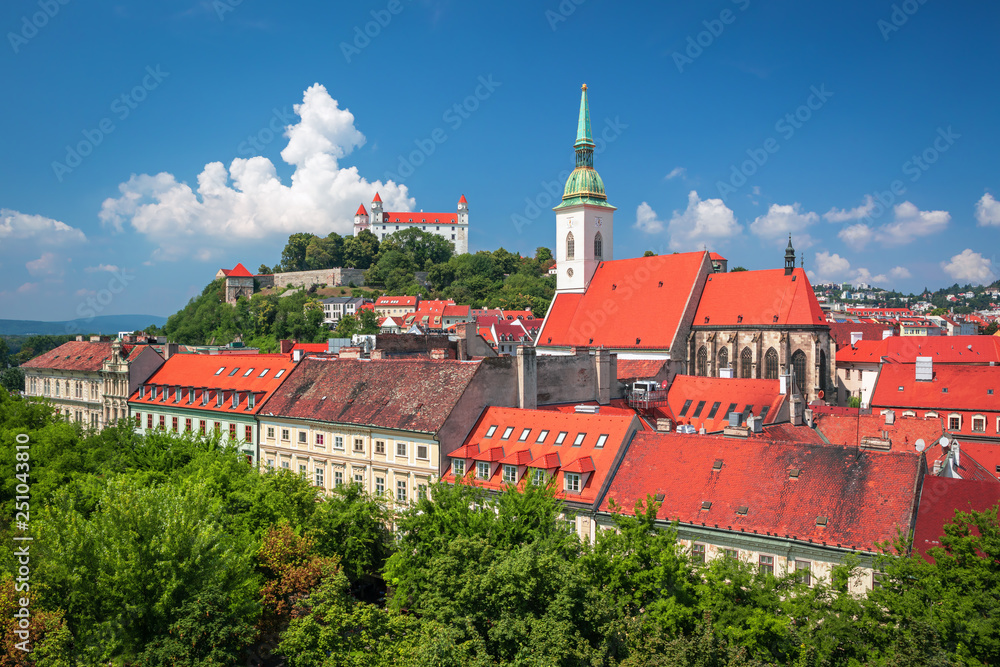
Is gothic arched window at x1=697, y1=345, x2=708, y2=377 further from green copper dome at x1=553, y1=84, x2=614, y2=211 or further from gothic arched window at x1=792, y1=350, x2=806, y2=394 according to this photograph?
green copper dome at x1=553, y1=84, x2=614, y2=211

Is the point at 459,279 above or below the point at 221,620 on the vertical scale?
above

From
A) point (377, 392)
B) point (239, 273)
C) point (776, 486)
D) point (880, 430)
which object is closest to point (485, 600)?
point (776, 486)

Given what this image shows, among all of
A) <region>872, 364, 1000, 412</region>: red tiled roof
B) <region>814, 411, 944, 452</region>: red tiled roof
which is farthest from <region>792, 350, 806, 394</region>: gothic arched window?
<region>814, 411, 944, 452</region>: red tiled roof

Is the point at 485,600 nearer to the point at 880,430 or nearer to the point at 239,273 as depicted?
the point at 880,430

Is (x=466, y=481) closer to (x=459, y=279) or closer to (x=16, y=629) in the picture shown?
(x=16, y=629)

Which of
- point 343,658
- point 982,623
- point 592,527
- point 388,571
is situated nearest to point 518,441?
point 592,527

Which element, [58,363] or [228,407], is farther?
[58,363]
